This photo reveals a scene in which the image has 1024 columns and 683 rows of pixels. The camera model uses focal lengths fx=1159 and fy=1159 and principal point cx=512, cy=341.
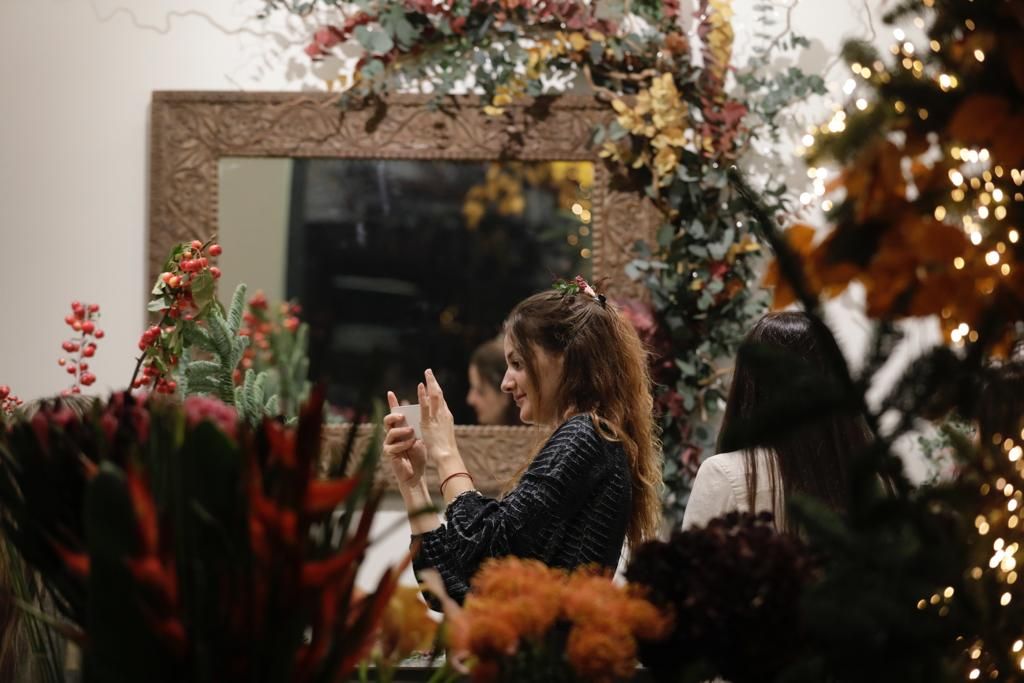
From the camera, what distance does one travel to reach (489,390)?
327 centimetres

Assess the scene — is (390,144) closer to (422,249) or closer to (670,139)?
(422,249)

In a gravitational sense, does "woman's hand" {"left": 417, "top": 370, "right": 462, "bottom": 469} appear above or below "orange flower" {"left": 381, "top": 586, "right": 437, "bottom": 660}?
above

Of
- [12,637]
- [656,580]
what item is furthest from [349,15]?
[656,580]

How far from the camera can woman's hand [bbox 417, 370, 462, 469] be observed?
2355mm

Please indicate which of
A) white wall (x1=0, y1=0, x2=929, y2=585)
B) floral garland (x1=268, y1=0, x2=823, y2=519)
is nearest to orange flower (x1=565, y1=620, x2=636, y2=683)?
floral garland (x1=268, y1=0, x2=823, y2=519)

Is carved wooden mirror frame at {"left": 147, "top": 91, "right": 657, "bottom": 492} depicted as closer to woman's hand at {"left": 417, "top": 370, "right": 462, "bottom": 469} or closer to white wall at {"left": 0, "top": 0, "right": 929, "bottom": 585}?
white wall at {"left": 0, "top": 0, "right": 929, "bottom": 585}

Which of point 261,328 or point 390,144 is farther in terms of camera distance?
point 390,144

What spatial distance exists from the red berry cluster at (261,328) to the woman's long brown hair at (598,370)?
479mm

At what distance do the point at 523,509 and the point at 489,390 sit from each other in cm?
124

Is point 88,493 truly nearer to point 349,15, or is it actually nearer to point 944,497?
point 944,497

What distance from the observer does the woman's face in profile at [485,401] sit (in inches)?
129

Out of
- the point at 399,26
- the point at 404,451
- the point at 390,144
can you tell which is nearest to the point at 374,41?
the point at 399,26

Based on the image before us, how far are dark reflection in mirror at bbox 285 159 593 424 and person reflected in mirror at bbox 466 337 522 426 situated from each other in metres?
0.04

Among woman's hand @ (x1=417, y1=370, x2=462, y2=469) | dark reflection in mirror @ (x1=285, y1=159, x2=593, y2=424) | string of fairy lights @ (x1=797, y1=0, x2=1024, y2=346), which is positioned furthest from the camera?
dark reflection in mirror @ (x1=285, y1=159, x2=593, y2=424)
